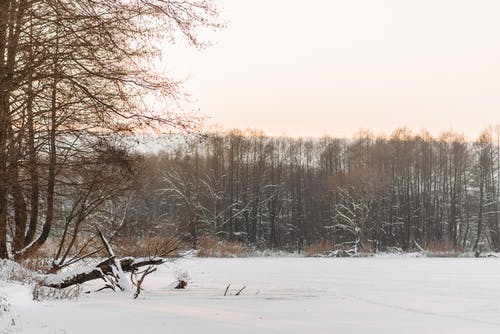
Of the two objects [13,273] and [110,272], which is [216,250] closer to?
[110,272]

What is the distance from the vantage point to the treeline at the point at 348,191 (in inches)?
2106

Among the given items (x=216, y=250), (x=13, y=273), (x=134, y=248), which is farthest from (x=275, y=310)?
(x=216, y=250)

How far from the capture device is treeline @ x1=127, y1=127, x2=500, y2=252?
53.5 meters

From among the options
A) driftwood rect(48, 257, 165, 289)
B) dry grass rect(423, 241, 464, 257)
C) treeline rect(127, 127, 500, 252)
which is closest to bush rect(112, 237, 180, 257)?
driftwood rect(48, 257, 165, 289)

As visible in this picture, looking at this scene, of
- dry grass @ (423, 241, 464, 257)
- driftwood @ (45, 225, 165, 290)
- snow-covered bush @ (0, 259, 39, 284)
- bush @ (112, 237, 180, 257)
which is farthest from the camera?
dry grass @ (423, 241, 464, 257)

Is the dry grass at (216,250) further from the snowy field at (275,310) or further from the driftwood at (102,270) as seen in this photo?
the driftwood at (102,270)

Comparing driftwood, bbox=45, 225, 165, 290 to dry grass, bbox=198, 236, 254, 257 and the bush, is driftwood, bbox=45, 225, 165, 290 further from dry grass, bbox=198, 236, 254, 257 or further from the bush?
dry grass, bbox=198, 236, 254, 257

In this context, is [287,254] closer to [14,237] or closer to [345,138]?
[345,138]

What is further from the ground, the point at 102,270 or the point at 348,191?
the point at 348,191

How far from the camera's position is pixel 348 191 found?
52.3m

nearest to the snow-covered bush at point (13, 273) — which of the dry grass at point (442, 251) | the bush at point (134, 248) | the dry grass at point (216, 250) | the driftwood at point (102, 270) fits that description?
the driftwood at point (102, 270)

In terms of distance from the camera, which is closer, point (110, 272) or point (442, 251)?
point (110, 272)

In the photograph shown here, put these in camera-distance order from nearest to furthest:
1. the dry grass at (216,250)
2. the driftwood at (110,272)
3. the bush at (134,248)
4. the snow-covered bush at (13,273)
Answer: the snow-covered bush at (13,273) → the driftwood at (110,272) → the bush at (134,248) → the dry grass at (216,250)

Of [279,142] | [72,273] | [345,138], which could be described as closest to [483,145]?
[345,138]
